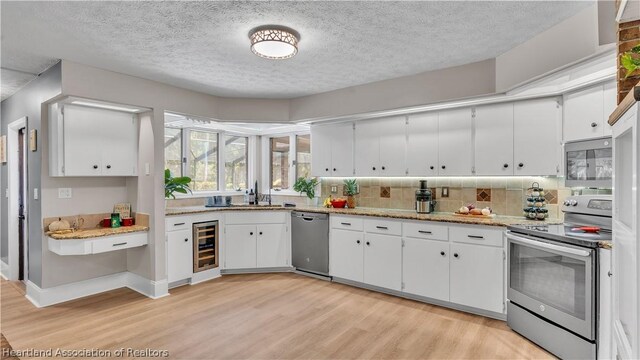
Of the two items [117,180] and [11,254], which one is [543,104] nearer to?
[117,180]

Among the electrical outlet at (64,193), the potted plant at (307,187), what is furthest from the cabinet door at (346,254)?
the electrical outlet at (64,193)

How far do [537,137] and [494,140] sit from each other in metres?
0.38

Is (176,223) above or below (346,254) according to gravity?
above

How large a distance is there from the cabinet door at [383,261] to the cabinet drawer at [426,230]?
0.52 feet

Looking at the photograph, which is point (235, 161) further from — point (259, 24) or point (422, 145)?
point (259, 24)

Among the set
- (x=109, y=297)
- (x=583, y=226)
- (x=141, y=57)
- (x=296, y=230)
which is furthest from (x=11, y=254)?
(x=583, y=226)

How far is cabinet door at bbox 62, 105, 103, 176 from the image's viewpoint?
3.56 m

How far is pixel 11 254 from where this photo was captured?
14.4 feet

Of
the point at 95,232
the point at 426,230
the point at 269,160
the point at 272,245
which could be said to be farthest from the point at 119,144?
the point at 426,230

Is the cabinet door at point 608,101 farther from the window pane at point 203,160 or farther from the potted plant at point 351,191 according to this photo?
the window pane at point 203,160

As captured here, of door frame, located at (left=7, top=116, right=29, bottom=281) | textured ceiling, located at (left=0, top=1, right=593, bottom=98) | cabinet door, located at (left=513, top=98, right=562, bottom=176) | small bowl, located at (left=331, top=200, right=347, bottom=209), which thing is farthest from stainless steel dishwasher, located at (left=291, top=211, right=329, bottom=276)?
door frame, located at (left=7, top=116, right=29, bottom=281)

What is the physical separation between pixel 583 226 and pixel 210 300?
143 inches

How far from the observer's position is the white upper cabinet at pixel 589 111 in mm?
2688

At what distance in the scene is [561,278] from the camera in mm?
2598
